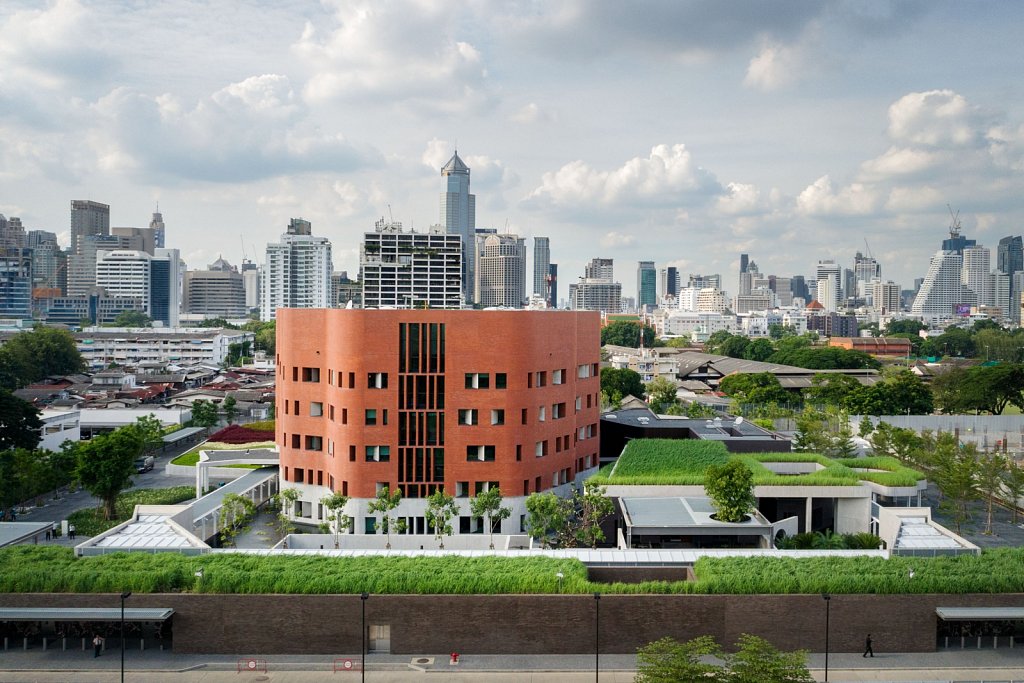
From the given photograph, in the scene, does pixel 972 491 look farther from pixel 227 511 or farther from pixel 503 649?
pixel 227 511

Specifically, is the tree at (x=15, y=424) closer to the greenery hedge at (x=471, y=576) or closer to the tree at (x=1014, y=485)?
the greenery hedge at (x=471, y=576)

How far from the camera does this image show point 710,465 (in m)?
53.4

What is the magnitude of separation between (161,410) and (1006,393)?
4246 inches

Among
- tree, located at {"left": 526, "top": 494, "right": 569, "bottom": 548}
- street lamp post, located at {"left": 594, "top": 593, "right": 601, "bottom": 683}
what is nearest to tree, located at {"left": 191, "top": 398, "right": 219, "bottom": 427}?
tree, located at {"left": 526, "top": 494, "right": 569, "bottom": 548}

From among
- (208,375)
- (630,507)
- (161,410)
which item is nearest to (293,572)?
(630,507)

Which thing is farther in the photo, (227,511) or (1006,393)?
(1006,393)

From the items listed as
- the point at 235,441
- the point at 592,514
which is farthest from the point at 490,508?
the point at 235,441

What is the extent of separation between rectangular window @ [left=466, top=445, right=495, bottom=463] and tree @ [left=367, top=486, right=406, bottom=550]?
4866mm

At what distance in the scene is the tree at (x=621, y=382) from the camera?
121 m

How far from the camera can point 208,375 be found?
162 metres

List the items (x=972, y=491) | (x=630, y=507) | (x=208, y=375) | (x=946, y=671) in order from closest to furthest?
(x=946, y=671) → (x=630, y=507) → (x=972, y=491) → (x=208, y=375)

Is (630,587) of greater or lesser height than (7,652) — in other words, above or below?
above

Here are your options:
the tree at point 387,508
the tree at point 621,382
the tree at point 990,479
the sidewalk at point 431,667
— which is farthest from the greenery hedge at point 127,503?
the tree at point 621,382

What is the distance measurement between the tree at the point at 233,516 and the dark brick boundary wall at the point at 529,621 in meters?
14.2
